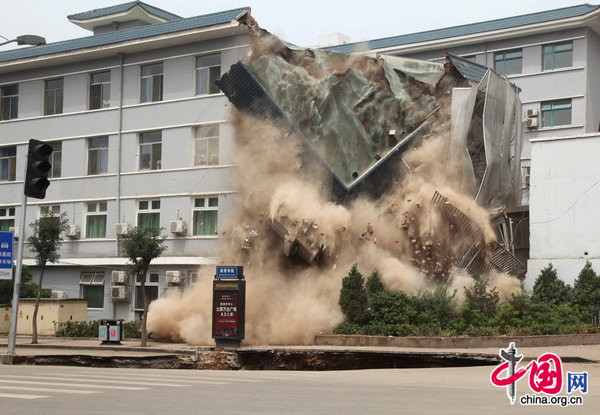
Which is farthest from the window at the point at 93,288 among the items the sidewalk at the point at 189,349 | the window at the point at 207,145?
the sidewalk at the point at 189,349

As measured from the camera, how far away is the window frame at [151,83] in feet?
124

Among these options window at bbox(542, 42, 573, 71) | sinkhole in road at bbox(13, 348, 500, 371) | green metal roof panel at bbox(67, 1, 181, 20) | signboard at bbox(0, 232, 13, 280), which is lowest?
sinkhole in road at bbox(13, 348, 500, 371)

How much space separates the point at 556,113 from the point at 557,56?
2.73 metres

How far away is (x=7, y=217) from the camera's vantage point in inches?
1619

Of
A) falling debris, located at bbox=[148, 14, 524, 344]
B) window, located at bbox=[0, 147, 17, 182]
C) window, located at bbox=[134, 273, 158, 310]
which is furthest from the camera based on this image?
window, located at bbox=[0, 147, 17, 182]

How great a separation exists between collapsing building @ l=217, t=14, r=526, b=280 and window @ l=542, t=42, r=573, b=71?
10962 millimetres

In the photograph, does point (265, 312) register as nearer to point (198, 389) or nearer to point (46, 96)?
point (198, 389)

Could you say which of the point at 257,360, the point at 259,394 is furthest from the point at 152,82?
the point at 259,394

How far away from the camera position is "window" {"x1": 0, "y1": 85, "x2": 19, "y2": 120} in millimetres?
41812

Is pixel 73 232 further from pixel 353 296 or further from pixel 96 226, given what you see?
pixel 353 296

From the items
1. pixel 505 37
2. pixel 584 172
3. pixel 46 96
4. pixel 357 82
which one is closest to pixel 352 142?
pixel 357 82

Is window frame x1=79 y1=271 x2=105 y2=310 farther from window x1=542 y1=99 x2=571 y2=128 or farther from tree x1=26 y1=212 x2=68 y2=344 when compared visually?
window x1=542 y1=99 x2=571 y2=128

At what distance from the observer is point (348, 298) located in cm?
2533

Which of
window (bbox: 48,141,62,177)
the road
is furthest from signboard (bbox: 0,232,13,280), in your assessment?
window (bbox: 48,141,62,177)
